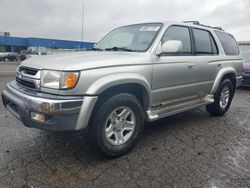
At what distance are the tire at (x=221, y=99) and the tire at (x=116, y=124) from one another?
2438 millimetres

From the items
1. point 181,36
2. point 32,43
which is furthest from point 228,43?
point 32,43

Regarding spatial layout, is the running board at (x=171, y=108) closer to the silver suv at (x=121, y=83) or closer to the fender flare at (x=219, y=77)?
the silver suv at (x=121, y=83)

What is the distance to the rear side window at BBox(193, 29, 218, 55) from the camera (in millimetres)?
4457

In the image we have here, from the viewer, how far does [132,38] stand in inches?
157

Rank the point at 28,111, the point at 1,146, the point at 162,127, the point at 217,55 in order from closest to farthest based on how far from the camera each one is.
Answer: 1. the point at 28,111
2. the point at 1,146
3. the point at 162,127
4. the point at 217,55

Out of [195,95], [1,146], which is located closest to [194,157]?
[195,95]

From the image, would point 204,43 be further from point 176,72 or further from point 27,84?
point 27,84

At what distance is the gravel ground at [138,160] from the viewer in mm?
2695

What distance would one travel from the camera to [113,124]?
126 inches

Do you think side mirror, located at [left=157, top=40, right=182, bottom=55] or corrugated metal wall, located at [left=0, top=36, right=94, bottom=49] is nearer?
side mirror, located at [left=157, top=40, right=182, bottom=55]

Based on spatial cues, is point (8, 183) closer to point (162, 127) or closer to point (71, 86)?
point (71, 86)

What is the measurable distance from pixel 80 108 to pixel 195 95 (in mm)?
2503

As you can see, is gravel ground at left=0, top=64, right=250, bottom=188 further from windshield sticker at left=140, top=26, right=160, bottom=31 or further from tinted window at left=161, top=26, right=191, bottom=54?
windshield sticker at left=140, top=26, right=160, bottom=31

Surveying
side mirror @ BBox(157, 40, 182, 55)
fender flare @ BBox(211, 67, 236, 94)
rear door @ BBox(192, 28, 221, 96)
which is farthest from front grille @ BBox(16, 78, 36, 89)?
fender flare @ BBox(211, 67, 236, 94)
